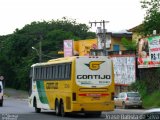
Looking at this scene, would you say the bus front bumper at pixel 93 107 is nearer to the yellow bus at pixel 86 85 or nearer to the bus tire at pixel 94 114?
the yellow bus at pixel 86 85

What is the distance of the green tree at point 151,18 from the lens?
6731 cm

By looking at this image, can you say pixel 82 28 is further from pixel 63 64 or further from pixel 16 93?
pixel 63 64

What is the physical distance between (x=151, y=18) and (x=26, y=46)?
4053cm

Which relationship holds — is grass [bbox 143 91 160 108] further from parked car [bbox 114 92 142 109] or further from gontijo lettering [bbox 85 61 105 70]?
gontijo lettering [bbox 85 61 105 70]

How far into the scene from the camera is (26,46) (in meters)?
105

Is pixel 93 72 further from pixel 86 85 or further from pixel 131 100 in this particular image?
pixel 131 100

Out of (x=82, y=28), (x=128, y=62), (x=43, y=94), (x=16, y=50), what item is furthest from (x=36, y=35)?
(x=43, y=94)

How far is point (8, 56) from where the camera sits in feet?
353

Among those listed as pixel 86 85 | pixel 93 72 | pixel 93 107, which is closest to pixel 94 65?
pixel 93 72

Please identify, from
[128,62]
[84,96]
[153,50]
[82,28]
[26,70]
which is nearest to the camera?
[84,96]

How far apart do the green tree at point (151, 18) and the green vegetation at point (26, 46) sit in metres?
30.9

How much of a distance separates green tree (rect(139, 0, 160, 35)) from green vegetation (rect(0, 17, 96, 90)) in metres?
30.9

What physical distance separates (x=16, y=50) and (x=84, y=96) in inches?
3027

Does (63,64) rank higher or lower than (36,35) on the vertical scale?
lower
